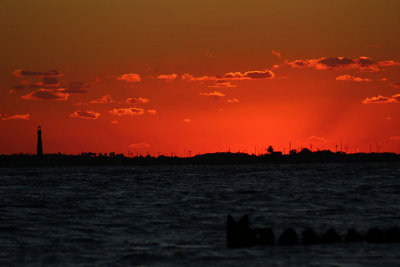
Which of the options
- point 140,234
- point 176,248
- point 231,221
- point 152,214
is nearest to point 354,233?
point 231,221

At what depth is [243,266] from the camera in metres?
26.5

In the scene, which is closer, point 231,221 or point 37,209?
point 231,221

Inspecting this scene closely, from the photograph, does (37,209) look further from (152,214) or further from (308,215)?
(308,215)

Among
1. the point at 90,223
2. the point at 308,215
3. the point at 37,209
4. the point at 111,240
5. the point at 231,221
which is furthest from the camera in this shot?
the point at 37,209

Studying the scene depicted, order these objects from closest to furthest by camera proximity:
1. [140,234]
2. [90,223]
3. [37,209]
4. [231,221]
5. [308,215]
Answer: [231,221] < [140,234] < [90,223] < [308,215] < [37,209]

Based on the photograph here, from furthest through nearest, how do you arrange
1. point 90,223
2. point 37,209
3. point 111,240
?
point 37,209 → point 90,223 → point 111,240

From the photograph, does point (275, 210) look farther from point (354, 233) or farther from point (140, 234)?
point (354, 233)

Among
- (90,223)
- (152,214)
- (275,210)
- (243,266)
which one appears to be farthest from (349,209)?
(243,266)

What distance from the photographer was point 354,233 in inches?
1243

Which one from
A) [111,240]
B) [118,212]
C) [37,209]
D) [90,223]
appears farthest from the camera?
[37,209]

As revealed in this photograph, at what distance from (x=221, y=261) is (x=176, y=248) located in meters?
4.75

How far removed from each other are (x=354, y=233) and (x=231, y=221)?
21.5 ft

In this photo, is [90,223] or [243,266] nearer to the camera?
[243,266]

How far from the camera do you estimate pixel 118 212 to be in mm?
56281
